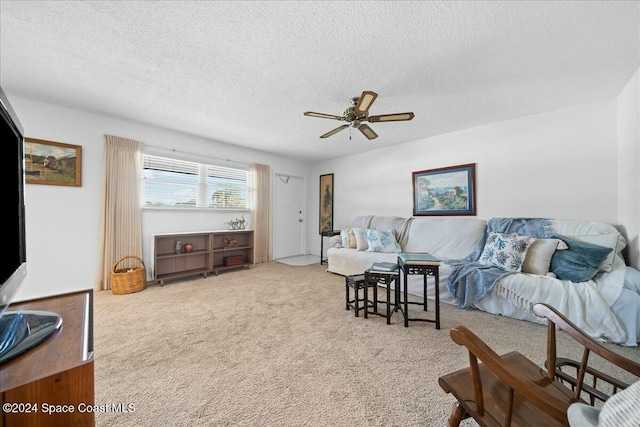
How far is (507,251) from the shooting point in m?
2.76

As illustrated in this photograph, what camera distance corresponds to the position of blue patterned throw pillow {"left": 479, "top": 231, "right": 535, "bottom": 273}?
2662 mm

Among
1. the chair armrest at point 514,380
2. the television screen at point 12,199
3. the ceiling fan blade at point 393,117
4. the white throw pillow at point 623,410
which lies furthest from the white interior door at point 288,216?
the white throw pillow at point 623,410

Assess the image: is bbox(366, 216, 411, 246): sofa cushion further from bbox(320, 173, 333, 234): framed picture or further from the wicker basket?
the wicker basket

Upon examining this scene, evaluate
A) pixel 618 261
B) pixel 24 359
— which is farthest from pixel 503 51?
pixel 24 359

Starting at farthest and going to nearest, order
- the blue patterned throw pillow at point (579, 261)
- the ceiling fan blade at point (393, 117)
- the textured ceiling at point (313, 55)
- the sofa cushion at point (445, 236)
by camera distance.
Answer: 1. the sofa cushion at point (445, 236)
2. the ceiling fan blade at point (393, 117)
3. the blue patterned throw pillow at point (579, 261)
4. the textured ceiling at point (313, 55)

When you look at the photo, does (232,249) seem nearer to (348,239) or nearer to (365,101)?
(348,239)

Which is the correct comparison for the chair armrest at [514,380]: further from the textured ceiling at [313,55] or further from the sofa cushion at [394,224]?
the sofa cushion at [394,224]

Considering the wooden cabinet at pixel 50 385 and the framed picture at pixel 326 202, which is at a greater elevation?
the framed picture at pixel 326 202

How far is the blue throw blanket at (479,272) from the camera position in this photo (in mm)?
2586

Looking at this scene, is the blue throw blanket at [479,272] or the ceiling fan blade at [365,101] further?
the blue throw blanket at [479,272]

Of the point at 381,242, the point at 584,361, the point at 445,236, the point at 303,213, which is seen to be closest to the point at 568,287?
the point at 445,236

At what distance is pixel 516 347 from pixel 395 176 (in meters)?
3.22

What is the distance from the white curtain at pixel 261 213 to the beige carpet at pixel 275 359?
6.56ft

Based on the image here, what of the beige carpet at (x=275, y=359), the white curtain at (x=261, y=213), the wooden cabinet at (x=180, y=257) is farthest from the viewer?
the white curtain at (x=261, y=213)
